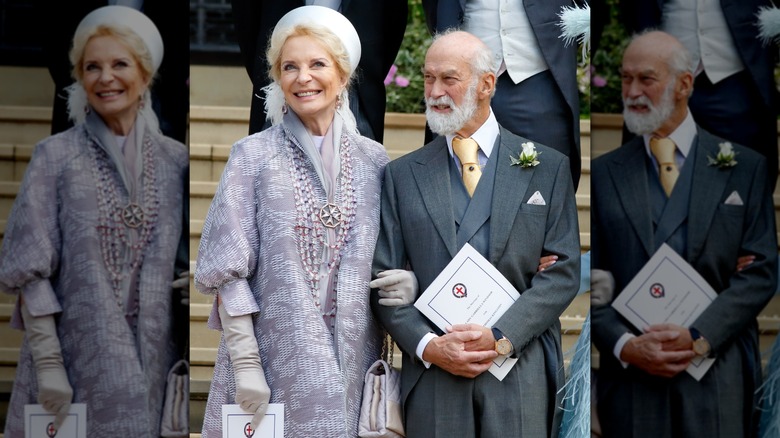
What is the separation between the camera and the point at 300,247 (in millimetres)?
4852

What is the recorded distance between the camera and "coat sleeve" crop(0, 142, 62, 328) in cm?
479

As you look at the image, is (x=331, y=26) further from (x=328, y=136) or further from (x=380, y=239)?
(x=380, y=239)

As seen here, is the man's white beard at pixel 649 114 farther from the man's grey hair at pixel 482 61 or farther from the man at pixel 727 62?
the man's grey hair at pixel 482 61

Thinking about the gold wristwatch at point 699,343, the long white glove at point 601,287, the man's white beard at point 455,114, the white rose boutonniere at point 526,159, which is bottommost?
the gold wristwatch at point 699,343

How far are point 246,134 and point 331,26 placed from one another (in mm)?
530

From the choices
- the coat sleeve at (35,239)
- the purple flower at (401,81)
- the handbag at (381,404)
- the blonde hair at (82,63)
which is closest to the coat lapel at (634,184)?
the purple flower at (401,81)

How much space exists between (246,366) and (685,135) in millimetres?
1731

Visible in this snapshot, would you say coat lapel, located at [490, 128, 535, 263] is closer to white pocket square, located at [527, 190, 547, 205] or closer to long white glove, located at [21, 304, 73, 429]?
white pocket square, located at [527, 190, 547, 205]

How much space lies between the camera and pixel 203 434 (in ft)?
16.1

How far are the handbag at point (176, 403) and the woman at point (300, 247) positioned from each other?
0.11 m

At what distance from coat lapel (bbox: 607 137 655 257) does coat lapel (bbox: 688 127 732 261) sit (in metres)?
0.15

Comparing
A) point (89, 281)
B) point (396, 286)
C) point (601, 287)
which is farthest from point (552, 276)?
point (89, 281)

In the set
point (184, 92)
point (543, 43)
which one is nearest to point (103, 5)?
point (184, 92)

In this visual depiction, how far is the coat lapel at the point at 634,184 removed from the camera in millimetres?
4605
